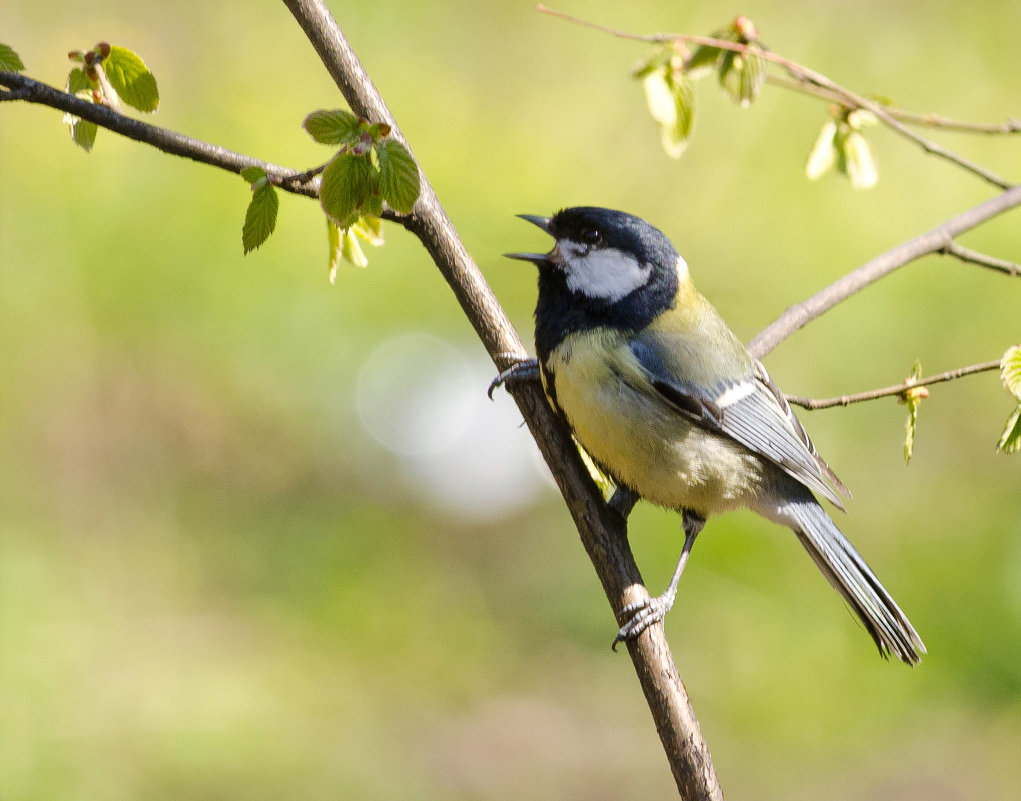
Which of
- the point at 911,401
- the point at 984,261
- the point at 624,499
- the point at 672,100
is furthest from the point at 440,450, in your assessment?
the point at 911,401

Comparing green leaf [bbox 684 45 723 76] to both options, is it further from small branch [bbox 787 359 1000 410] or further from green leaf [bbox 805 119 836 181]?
small branch [bbox 787 359 1000 410]

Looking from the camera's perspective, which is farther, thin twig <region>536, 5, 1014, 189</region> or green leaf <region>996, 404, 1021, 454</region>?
thin twig <region>536, 5, 1014, 189</region>

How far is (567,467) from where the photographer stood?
1.48 meters

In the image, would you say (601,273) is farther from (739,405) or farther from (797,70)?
(797,70)

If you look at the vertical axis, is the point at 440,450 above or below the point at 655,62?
above

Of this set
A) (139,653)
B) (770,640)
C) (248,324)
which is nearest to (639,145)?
(248,324)

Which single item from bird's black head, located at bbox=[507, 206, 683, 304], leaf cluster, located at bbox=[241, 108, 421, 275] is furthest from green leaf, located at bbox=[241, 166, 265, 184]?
bird's black head, located at bbox=[507, 206, 683, 304]

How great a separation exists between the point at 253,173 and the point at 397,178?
0.56 feet

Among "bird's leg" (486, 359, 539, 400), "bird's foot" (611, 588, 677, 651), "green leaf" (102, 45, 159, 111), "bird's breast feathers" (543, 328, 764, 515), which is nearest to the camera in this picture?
"green leaf" (102, 45, 159, 111)

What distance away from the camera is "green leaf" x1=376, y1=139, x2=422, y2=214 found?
1.12m

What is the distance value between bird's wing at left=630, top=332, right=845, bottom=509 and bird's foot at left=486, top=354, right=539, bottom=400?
0.73ft

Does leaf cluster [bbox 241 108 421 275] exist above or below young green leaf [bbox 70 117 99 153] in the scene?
below

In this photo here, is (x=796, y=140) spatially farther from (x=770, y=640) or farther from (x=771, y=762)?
(x=771, y=762)

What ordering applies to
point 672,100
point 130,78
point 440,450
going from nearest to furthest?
point 130,78, point 672,100, point 440,450
